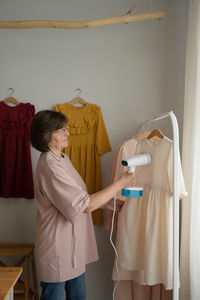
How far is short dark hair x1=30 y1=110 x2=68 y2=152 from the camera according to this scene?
1.53 m

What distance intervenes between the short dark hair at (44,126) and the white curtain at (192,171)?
0.80 metres

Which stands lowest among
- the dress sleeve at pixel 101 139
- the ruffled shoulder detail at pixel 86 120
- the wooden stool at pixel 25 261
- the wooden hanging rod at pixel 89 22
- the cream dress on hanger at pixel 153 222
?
the wooden stool at pixel 25 261

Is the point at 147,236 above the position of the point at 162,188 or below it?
below

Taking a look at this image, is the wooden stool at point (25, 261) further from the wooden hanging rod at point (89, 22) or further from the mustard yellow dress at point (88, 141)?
the wooden hanging rod at point (89, 22)

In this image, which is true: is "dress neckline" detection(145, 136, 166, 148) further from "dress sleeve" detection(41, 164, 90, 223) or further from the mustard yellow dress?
the mustard yellow dress

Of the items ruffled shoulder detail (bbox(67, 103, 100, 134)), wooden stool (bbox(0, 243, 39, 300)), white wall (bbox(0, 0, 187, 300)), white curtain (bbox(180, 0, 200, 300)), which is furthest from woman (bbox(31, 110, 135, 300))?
white wall (bbox(0, 0, 187, 300))

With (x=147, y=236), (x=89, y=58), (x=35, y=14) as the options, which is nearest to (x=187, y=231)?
(x=147, y=236)

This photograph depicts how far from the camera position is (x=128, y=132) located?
2410mm

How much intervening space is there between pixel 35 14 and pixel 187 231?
2065 millimetres

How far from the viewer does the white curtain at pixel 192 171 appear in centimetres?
168

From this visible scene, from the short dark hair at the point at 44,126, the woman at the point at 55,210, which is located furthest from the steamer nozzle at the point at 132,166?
the short dark hair at the point at 44,126

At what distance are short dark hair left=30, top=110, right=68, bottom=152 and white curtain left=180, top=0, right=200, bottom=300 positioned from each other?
797mm

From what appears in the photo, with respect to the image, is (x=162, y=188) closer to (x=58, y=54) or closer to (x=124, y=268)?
(x=124, y=268)

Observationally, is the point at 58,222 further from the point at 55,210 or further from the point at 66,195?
the point at 66,195
